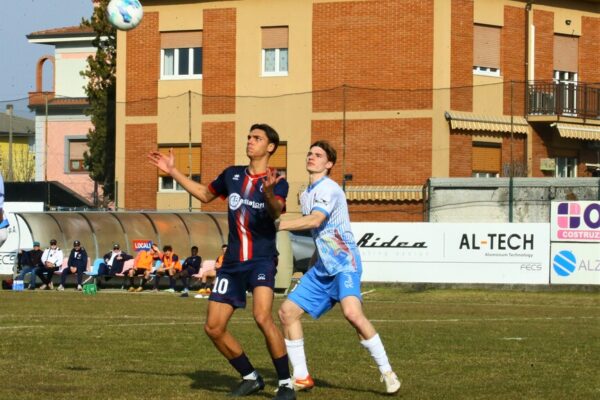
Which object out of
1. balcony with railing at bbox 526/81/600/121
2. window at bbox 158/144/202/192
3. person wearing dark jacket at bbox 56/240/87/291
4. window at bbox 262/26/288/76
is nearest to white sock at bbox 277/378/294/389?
person wearing dark jacket at bbox 56/240/87/291

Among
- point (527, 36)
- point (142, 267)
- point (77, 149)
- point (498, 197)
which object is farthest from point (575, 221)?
point (77, 149)

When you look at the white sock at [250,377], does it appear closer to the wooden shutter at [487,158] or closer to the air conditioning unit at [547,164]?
the wooden shutter at [487,158]

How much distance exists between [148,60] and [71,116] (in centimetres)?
2416

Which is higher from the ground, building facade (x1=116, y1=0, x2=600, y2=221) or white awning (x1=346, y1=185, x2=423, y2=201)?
building facade (x1=116, y1=0, x2=600, y2=221)

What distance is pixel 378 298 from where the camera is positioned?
31.2 metres

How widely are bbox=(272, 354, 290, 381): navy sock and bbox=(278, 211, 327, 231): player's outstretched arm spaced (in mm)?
1058

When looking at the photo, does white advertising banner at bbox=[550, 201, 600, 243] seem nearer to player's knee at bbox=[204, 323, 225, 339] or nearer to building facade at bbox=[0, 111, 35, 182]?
player's knee at bbox=[204, 323, 225, 339]

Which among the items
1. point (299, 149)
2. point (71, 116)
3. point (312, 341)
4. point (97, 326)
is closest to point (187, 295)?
point (299, 149)

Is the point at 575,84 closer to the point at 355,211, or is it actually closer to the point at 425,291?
the point at 355,211

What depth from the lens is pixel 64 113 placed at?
68.8 m

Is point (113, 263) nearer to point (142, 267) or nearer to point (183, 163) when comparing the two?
point (142, 267)

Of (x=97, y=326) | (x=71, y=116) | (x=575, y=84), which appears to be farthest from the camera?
(x=71, y=116)

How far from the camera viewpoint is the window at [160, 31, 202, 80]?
44781 millimetres

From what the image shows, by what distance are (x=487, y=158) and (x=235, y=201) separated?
107 feet
